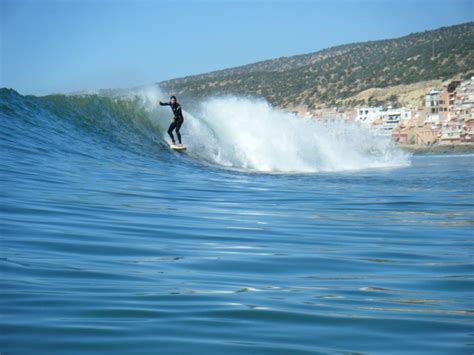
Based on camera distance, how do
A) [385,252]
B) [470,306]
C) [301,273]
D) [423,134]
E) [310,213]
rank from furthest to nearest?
[423,134], [310,213], [385,252], [301,273], [470,306]

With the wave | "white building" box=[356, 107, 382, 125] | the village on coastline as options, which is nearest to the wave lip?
the wave

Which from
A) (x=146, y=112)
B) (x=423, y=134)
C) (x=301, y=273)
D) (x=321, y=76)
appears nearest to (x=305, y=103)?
(x=321, y=76)

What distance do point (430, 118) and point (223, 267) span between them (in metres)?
77.4

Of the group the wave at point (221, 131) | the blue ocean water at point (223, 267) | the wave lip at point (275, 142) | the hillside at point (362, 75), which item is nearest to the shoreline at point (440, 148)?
the hillside at point (362, 75)

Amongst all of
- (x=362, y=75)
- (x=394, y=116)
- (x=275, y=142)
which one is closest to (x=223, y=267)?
(x=275, y=142)

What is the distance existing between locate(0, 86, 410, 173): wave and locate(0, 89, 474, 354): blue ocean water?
251 inches

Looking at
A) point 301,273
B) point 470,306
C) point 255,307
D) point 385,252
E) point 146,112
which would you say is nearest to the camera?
point 255,307

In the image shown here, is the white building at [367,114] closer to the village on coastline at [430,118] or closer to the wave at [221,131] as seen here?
the village on coastline at [430,118]

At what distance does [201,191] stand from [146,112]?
1321 centimetres

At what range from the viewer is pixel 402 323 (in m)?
3.68

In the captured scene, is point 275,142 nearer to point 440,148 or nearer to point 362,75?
point 440,148

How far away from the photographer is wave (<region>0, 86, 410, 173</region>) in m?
18.5

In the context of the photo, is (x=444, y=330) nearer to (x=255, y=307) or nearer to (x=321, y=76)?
(x=255, y=307)

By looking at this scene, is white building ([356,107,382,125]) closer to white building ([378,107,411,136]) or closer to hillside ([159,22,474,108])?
white building ([378,107,411,136])
